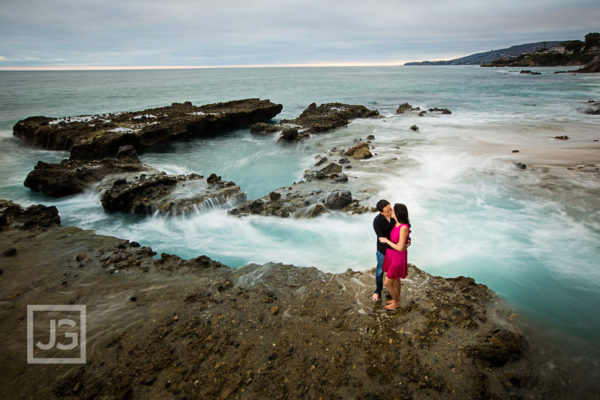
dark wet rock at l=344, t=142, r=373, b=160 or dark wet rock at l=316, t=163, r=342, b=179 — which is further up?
dark wet rock at l=344, t=142, r=373, b=160

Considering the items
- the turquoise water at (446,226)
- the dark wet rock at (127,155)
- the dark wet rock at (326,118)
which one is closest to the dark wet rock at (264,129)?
the dark wet rock at (326,118)

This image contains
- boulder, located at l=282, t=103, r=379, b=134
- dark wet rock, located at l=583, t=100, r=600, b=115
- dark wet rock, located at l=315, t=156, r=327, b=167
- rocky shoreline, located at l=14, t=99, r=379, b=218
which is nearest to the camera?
rocky shoreline, located at l=14, t=99, r=379, b=218

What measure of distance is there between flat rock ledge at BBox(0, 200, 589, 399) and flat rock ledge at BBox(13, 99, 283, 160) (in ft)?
36.4

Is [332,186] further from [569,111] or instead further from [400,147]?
[569,111]

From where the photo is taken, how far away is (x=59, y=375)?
11.5 feet

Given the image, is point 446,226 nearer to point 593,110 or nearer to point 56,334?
point 56,334

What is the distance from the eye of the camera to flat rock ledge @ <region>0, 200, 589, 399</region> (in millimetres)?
3318

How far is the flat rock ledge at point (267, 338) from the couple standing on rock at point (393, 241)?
0.51 meters

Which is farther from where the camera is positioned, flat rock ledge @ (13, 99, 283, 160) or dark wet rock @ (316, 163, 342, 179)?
flat rock ledge @ (13, 99, 283, 160)

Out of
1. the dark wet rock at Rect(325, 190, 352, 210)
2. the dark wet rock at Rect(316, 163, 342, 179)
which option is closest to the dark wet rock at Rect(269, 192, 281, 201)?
the dark wet rock at Rect(325, 190, 352, 210)

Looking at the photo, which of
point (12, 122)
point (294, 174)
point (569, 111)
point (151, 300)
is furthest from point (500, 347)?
point (12, 122)

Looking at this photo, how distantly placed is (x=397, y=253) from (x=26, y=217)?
30.2 ft

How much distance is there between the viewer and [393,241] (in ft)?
13.1

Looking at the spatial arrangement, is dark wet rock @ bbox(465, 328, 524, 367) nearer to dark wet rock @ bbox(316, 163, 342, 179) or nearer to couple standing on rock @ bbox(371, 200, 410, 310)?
couple standing on rock @ bbox(371, 200, 410, 310)
